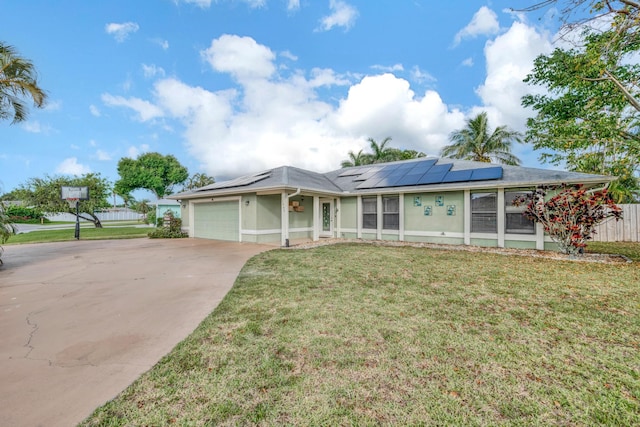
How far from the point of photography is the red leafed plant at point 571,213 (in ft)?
22.9

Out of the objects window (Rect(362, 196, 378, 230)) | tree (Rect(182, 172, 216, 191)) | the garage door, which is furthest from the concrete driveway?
tree (Rect(182, 172, 216, 191))

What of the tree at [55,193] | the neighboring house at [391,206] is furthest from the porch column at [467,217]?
the tree at [55,193]

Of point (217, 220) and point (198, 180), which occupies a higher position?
point (198, 180)

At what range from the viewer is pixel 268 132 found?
58.2 ft

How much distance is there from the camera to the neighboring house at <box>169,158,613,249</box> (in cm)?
879

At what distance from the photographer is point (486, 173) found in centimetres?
928

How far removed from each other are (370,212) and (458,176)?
12.8 ft

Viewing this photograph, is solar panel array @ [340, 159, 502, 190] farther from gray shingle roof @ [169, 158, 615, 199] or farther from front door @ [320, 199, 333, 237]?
front door @ [320, 199, 333, 237]

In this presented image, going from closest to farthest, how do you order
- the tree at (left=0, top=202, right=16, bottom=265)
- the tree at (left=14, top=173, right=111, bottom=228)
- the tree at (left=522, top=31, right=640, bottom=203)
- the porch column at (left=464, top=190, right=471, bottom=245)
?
the tree at (left=0, top=202, right=16, bottom=265), the tree at (left=522, top=31, right=640, bottom=203), the porch column at (left=464, top=190, right=471, bottom=245), the tree at (left=14, top=173, right=111, bottom=228)

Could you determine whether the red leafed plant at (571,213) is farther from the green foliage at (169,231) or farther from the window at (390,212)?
the green foliage at (169,231)

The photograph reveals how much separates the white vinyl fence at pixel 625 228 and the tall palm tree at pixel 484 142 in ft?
28.4

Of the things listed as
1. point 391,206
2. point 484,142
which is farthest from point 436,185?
point 484,142

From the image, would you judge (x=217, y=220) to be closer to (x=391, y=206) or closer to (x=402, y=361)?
(x=391, y=206)

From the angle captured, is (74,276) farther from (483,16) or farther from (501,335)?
(483,16)
